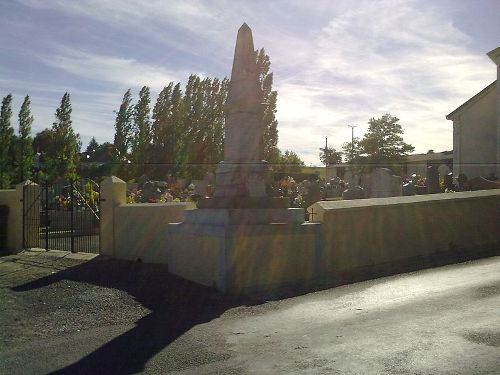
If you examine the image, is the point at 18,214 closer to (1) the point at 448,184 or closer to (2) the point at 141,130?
(1) the point at 448,184

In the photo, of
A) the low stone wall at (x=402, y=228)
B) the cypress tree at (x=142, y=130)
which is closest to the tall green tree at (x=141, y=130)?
the cypress tree at (x=142, y=130)

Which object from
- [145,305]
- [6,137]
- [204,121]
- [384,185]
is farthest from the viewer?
[204,121]

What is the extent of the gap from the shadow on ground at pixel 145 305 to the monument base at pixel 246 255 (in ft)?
1.02

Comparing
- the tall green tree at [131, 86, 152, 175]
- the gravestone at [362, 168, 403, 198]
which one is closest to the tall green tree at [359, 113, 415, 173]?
the tall green tree at [131, 86, 152, 175]

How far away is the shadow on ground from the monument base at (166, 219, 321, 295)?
0.31 metres

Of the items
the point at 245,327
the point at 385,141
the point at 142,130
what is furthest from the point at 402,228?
the point at 385,141

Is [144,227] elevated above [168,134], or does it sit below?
below

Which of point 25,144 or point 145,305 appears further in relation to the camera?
point 25,144

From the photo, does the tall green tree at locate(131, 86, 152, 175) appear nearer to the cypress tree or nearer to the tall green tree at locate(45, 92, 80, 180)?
the cypress tree

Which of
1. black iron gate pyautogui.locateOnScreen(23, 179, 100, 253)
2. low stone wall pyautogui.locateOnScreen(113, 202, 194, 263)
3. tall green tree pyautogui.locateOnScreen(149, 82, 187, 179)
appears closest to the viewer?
low stone wall pyautogui.locateOnScreen(113, 202, 194, 263)

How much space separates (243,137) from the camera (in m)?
10.7

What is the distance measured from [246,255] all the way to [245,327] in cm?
240

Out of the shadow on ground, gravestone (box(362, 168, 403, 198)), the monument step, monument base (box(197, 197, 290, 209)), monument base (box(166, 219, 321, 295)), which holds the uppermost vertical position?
gravestone (box(362, 168, 403, 198))

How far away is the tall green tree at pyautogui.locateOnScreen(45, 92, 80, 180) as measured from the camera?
38.5 m
